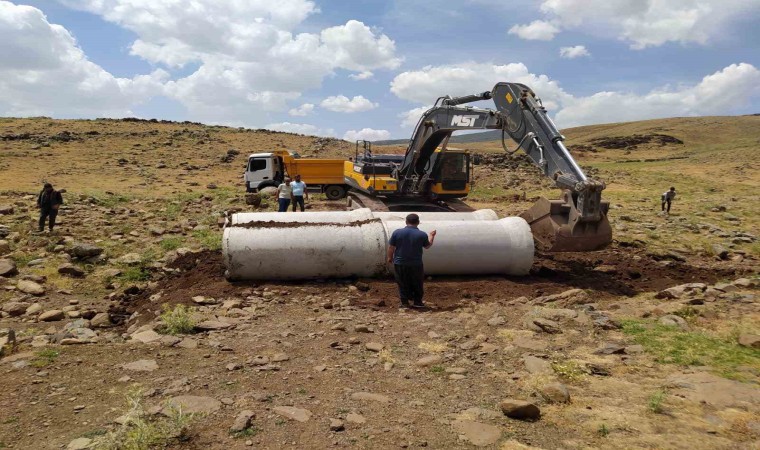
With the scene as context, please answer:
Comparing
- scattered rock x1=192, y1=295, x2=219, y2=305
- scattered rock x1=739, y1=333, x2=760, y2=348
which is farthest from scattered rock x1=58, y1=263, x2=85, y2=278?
scattered rock x1=739, y1=333, x2=760, y2=348

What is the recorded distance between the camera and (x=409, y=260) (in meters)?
7.22

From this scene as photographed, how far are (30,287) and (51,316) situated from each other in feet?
4.65

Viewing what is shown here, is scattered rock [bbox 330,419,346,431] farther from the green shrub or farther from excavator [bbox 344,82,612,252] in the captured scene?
excavator [bbox 344,82,612,252]

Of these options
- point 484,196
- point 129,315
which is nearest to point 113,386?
point 129,315

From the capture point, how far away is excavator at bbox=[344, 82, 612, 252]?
899 cm

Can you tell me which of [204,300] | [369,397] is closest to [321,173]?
[204,300]

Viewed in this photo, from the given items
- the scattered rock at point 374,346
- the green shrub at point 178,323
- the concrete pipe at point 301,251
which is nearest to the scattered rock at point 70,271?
the concrete pipe at point 301,251

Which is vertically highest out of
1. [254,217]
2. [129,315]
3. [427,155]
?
[427,155]

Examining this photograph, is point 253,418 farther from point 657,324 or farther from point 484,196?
point 484,196

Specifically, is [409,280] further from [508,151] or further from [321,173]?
[321,173]

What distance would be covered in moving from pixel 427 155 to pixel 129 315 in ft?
29.0

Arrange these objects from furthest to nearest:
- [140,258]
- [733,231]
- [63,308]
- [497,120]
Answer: [733,231] < [497,120] < [140,258] < [63,308]

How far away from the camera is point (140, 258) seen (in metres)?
9.82

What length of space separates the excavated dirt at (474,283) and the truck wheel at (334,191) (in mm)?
9940
